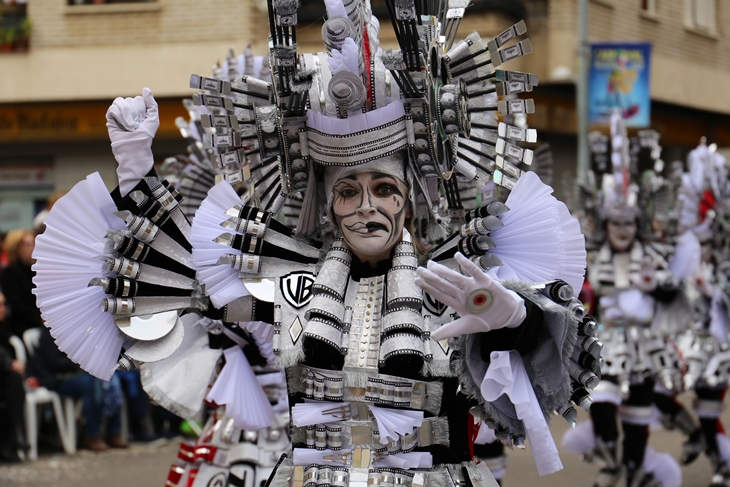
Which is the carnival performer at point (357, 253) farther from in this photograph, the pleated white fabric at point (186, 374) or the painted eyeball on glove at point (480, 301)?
the pleated white fabric at point (186, 374)

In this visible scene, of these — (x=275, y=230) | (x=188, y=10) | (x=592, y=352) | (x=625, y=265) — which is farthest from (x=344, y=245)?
(x=188, y=10)

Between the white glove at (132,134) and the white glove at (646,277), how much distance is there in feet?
13.8

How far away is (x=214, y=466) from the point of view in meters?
4.34

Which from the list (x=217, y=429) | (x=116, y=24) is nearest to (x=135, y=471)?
(x=217, y=429)

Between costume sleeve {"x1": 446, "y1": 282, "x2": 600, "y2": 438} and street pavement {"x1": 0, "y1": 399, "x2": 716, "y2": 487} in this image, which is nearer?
costume sleeve {"x1": 446, "y1": 282, "x2": 600, "y2": 438}

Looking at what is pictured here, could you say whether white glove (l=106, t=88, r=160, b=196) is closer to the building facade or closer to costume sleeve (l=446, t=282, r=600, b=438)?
costume sleeve (l=446, t=282, r=600, b=438)

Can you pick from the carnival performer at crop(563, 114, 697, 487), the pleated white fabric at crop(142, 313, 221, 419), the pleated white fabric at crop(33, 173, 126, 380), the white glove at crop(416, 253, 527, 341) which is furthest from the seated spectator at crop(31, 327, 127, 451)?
the white glove at crop(416, 253, 527, 341)

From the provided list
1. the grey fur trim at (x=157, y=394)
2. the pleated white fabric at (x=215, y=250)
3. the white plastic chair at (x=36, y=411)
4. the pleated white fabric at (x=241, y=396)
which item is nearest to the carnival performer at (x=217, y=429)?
the grey fur trim at (x=157, y=394)

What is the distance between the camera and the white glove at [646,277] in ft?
21.8

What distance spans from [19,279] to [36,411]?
3.79 feet

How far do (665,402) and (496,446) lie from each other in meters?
2.33

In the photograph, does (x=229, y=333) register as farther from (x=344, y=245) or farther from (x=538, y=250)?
(x=538, y=250)

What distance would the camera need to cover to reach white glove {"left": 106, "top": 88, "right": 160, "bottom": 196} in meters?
3.11

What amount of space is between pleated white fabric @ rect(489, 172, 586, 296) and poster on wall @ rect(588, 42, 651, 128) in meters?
9.33
